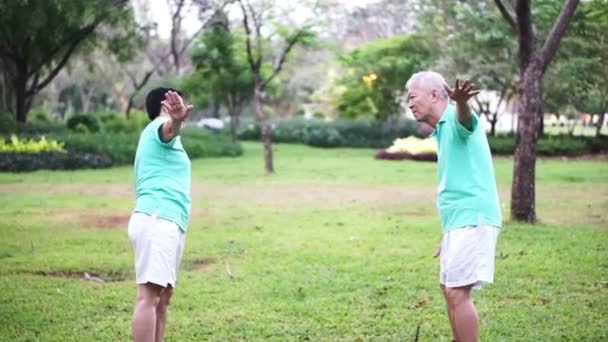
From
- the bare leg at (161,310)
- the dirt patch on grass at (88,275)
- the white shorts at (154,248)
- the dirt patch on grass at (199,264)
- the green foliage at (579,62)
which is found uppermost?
the green foliage at (579,62)

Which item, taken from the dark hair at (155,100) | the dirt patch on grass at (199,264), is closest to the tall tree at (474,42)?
the dirt patch on grass at (199,264)

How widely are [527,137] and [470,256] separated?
5.99m

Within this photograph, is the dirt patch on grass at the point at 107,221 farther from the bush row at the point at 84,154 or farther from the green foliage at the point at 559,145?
the green foliage at the point at 559,145

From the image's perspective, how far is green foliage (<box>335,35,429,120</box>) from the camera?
85.0ft

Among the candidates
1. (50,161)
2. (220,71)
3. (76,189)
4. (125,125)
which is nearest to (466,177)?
(76,189)

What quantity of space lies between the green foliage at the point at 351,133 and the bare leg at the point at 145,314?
26031 millimetres

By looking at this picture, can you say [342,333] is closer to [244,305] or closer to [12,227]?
[244,305]

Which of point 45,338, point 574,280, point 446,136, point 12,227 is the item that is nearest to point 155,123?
point 446,136

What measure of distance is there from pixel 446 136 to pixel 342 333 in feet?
5.71

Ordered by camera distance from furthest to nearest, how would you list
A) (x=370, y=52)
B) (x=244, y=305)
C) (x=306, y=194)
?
(x=370, y=52)
(x=306, y=194)
(x=244, y=305)

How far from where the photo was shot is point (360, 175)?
1692cm

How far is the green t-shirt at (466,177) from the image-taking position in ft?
11.1

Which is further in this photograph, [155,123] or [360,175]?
[360,175]

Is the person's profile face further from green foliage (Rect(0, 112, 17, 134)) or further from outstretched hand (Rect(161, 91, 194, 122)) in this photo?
green foliage (Rect(0, 112, 17, 134))
